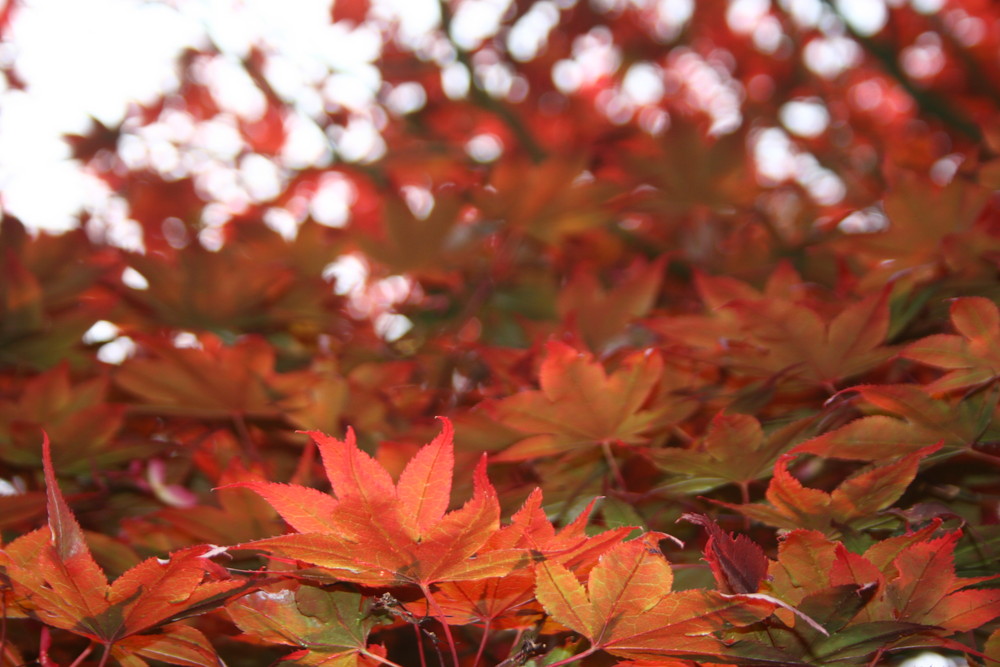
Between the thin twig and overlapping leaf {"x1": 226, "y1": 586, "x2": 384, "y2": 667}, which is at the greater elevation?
the thin twig

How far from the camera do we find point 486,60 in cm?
200

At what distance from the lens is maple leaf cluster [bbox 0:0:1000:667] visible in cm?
39

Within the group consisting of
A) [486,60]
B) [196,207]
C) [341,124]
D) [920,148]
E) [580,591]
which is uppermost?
[486,60]

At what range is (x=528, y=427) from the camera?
0.55m

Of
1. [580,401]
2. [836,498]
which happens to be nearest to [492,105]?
[580,401]

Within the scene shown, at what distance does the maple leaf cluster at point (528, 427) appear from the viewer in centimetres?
39

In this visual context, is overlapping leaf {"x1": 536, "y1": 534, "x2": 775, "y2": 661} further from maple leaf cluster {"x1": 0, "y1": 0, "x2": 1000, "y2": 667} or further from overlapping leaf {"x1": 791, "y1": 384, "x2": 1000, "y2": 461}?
overlapping leaf {"x1": 791, "y1": 384, "x2": 1000, "y2": 461}

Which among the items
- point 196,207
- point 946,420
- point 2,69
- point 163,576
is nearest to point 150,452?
point 163,576

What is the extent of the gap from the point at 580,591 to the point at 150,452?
0.46 metres

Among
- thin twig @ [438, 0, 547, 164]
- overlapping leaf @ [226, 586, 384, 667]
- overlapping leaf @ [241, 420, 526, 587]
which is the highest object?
thin twig @ [438, 0, 547, 164]

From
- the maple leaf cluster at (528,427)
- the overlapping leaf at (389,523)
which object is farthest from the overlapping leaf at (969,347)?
the overlapping leaf at (389,523)

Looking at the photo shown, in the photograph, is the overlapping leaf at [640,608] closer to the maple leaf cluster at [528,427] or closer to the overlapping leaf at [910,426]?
the maple leaf cluster at [528,427]

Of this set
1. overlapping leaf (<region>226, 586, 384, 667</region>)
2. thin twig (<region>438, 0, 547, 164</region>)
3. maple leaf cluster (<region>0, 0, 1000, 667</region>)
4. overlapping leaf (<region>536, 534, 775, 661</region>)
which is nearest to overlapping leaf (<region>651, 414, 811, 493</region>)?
maple leaf cluster (<region>0, 0, 1000, 667</region>)

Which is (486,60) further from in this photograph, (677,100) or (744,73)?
(744,73)
